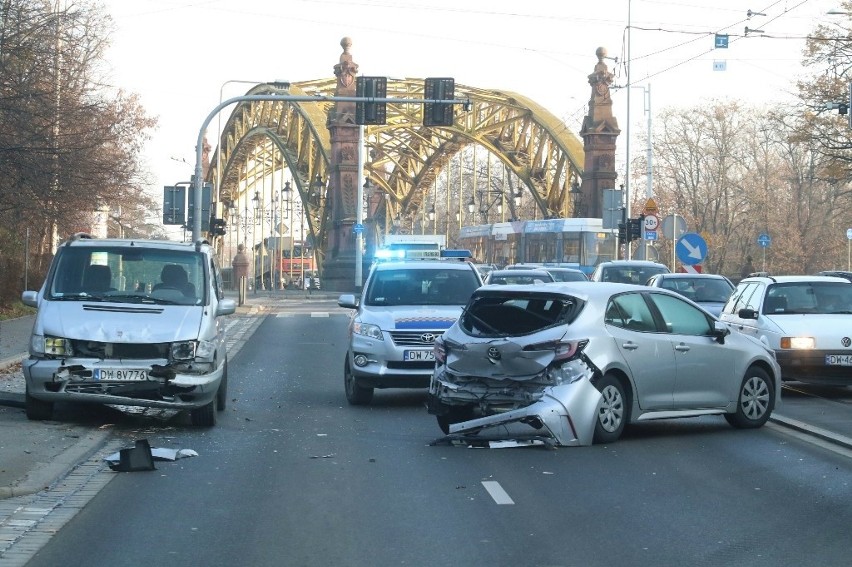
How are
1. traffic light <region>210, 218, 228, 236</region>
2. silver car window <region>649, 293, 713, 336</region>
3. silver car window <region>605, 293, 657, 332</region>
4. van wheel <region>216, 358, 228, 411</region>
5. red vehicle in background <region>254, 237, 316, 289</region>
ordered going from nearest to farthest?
silver car window <region>605, 293, 657, 332</region>, silver car window <region>649, 293, 713, 336</region>, van wheel <region>216, 358, 228, 411</region>, traffic light <region>210, 218, 228, 236</region>, red vehicle in background <region>254, 237, 316, 289</region>

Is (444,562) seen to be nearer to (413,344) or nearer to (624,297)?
(624,297)

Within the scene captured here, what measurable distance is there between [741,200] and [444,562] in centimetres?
7586

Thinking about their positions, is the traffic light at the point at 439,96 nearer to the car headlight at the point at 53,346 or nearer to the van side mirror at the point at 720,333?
the van side mirror at the point at 720,333

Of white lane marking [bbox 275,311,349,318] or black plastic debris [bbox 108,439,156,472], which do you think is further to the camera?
white lane marking [bbox 275,311,349,318]

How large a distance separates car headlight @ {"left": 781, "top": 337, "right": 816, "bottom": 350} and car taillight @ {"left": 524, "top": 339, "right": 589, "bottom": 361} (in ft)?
20.0

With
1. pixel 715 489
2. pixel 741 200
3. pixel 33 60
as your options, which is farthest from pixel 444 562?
pixel 741 200

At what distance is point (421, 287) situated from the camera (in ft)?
56.3

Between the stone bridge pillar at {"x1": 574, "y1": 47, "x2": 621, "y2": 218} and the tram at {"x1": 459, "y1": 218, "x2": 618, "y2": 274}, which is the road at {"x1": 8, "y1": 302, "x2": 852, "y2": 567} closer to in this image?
the tram at {"x1": 459, "y1": 218, "x2": 618, "y2": 274}

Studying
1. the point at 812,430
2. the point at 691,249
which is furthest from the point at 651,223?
the point at 812,430

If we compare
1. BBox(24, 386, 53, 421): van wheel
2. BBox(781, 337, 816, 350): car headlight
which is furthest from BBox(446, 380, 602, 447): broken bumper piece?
BBox(781, 337, 816, 350): car headlight

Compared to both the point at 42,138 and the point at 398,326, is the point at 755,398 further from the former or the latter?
the point at 42,138

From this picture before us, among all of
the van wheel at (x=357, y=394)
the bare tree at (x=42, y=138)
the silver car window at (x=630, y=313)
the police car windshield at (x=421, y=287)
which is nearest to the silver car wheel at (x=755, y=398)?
the silver car window at (x=630, y=313)

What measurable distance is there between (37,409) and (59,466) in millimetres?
3050

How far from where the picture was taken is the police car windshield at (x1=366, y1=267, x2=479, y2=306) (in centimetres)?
1698
